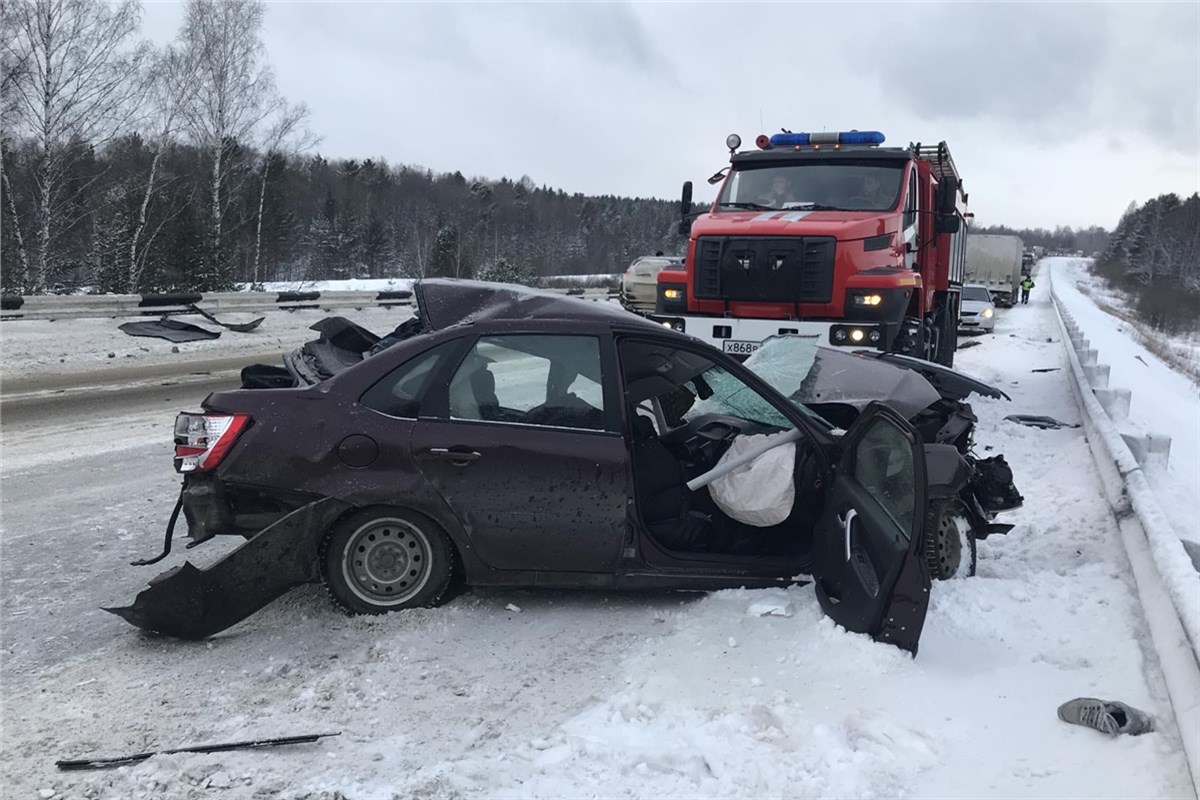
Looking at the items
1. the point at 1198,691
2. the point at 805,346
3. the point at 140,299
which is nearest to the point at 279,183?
the point at 140,299

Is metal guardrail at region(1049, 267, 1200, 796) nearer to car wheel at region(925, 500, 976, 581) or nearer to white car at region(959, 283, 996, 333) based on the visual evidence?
car wheel at region(925, 500, 976, 581)

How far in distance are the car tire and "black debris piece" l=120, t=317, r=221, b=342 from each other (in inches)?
563

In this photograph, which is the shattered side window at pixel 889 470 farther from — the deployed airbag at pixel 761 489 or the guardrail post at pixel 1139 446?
the guardrail post at pixel 1139 446

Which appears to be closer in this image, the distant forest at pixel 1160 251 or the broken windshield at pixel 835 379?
the broken windshield at pixel 835 379

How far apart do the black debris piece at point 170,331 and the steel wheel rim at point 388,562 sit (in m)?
14.3

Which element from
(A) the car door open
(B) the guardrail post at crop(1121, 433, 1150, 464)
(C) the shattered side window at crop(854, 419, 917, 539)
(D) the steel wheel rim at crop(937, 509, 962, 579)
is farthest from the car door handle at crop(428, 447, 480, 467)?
(B) the guardrail post at crop(1121, 433, 1150, 464)

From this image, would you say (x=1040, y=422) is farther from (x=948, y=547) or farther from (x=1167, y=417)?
(x=948, y=547)

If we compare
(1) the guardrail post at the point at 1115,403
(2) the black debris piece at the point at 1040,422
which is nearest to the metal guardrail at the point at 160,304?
(2) the black debris piece at the point at 1040,422

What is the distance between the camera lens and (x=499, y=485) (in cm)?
404

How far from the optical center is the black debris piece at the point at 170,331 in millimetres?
16525

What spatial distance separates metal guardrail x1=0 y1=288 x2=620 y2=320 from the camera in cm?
1612

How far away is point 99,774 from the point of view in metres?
2.89

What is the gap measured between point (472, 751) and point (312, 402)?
1.84 m

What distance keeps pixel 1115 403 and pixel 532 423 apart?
26.2 ft
